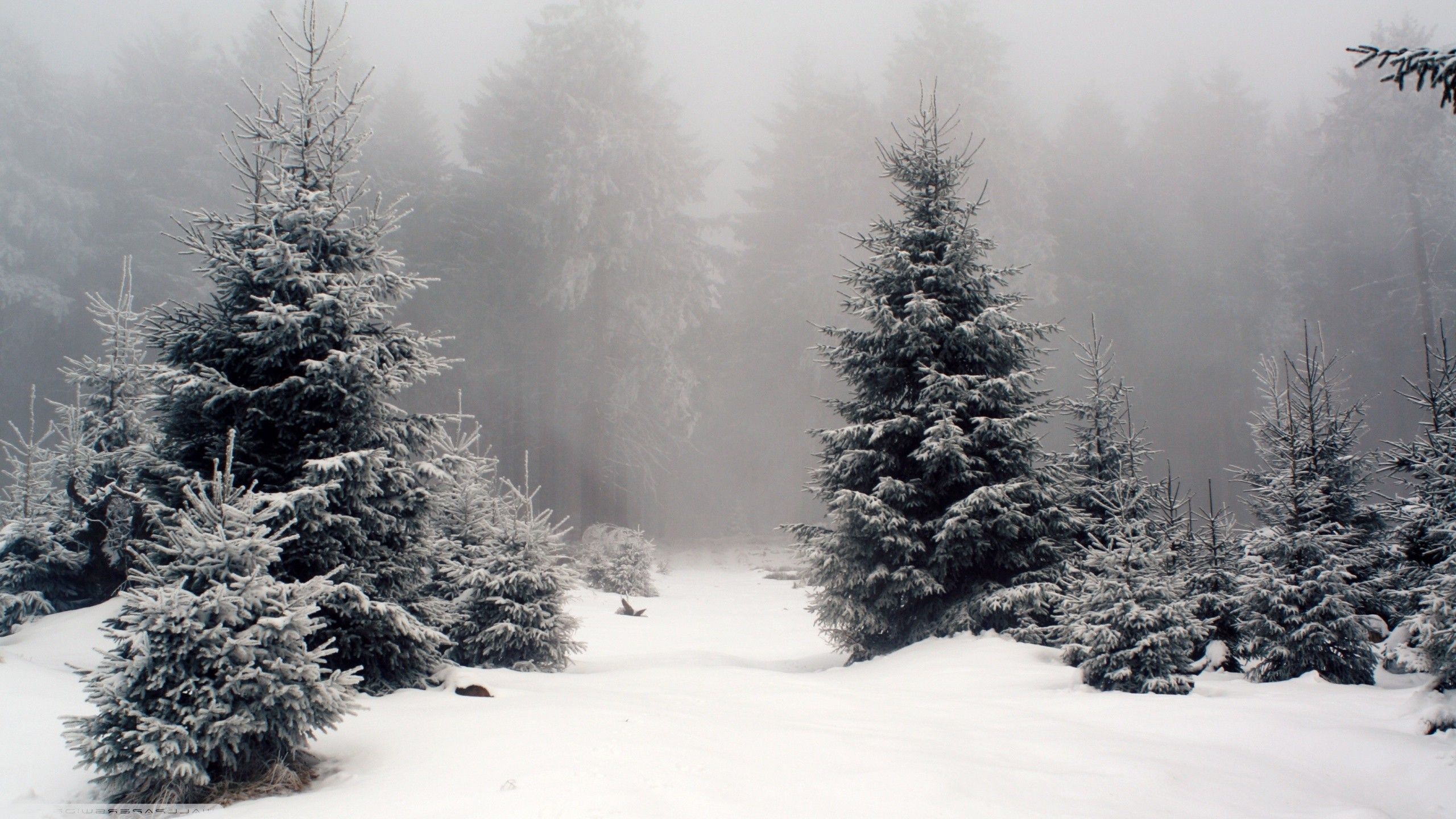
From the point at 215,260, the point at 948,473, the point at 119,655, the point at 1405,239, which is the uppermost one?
the point at 1405,239

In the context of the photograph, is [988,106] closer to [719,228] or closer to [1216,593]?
[719,228]

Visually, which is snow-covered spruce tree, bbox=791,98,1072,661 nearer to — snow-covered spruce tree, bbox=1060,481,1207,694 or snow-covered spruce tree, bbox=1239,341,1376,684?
snow-covered spruce tree, bbox=1060,481,1207,694

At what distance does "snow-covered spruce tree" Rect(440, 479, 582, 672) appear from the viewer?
809 cm

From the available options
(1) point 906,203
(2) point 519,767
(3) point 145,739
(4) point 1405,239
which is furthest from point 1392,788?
(4) point 1405,239

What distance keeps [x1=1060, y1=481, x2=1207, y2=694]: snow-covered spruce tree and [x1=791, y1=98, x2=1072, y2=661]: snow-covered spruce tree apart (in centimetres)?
166

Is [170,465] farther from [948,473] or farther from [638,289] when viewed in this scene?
[638,289]

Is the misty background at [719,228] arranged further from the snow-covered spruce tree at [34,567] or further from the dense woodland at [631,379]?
the snow-covered spruce tree at [34,567]

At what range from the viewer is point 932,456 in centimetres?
888

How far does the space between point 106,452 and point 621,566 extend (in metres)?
11.3

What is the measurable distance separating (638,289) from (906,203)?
19.4 m

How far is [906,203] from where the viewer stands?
10250 millimetres

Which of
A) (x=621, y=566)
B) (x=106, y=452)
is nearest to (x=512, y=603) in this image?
(x=106, y=452)

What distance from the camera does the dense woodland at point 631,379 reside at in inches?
243

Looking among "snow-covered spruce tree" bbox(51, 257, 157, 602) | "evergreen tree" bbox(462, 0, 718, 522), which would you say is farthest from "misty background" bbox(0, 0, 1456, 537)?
"snow-covered spruce tree" bbox(51, 257, 157, 602)
